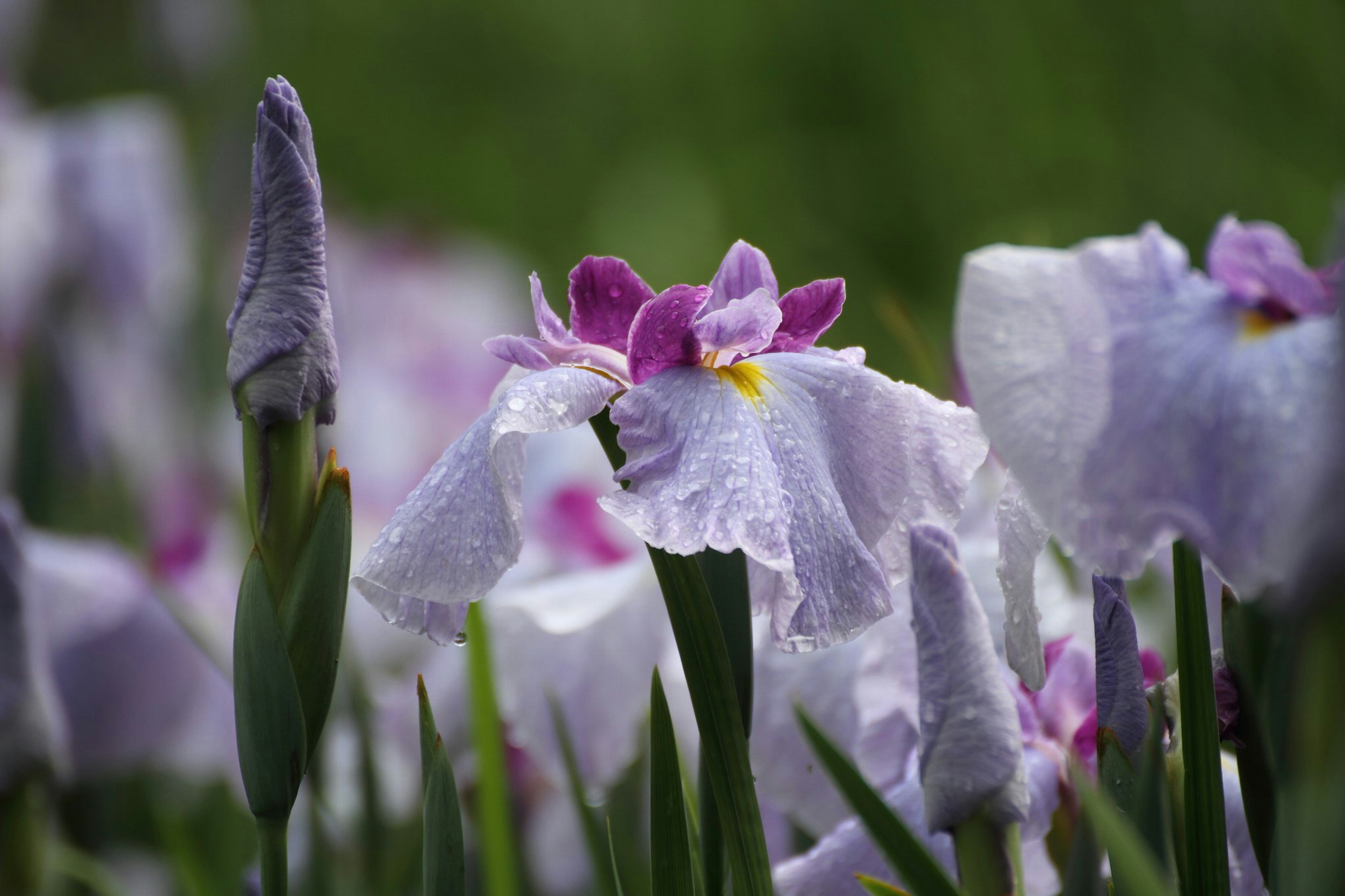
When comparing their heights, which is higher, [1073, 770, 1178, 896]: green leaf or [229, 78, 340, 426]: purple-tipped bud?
[229, 78, 340, 426]: purple-tipped bud

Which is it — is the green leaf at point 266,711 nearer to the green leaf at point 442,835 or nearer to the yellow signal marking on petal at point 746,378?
the green leaf at point 442,835

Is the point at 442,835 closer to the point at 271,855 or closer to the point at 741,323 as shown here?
the point at 271,855

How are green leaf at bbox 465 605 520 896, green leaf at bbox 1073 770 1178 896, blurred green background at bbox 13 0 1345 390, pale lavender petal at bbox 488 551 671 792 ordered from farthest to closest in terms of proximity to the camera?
blurred green background at bbox 13 0 1345 390 < pale lavender petal at bbox 488 551 671 792 < green leaf at bbox 465 605 520 896 < green leaf at bbox 1073 770 1178 896

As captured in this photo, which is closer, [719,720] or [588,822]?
[719,720]

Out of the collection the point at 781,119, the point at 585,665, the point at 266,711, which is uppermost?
the point at 781,119

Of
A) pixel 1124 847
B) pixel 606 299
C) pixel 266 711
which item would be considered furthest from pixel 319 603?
pixel 1124 847

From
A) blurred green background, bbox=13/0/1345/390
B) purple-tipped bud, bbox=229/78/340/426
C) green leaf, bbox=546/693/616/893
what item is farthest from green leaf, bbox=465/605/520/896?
blurred green background, bbox=13/0/1345/390

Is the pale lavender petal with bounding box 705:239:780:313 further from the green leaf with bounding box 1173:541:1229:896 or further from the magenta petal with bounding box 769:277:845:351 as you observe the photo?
the green leaf with bounding box 1173:541:1229:896

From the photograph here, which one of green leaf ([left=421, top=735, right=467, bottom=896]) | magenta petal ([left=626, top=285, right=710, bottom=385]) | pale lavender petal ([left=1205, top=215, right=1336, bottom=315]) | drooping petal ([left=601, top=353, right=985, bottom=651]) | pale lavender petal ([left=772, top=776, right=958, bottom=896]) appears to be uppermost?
pale lavender petal ([left=1205, top=215, right=1336, bottom=315])
